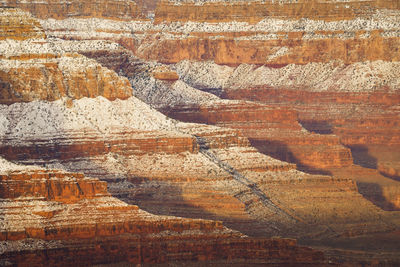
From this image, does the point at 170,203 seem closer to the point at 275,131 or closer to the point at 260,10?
the point at 275,131

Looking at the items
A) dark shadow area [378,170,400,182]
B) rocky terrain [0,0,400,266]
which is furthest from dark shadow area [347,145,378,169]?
dark shadow area [378,170,400,182]

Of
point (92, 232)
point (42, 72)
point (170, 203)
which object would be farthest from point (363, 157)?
point (92, 232)

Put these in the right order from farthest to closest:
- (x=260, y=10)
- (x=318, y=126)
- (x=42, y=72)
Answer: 1. (x=260, y=10)
2. (x=318, y=126)
3. (x=42, y=72)

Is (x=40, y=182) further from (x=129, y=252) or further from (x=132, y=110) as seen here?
(x=132, y=110)

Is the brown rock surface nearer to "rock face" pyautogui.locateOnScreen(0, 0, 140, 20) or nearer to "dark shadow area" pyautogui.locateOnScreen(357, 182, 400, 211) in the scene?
"dark shadow area" pyautogui.locateOnScreen(357, 182, 400, 211)

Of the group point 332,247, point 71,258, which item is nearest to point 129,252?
point 71,258
